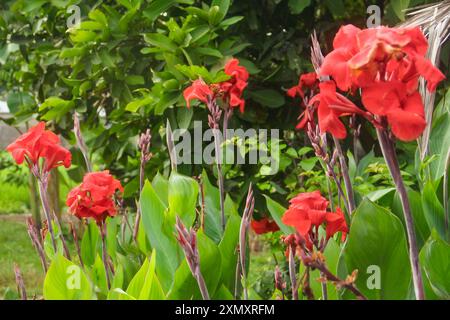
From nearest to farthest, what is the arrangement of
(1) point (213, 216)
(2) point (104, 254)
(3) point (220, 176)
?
(2) point (104, 254)
(3) point (220, 176)
(1) point (213, 216)

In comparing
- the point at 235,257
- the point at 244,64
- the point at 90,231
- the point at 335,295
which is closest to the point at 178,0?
the point at 244,64

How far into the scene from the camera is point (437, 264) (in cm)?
147

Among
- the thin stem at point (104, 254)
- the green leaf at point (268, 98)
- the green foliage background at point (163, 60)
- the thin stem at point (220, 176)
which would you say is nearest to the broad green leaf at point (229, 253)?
the thin stem at point (220, 176)

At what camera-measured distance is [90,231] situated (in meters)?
2.08

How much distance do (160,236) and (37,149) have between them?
36cm

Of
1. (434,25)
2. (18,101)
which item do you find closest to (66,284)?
(434,25)

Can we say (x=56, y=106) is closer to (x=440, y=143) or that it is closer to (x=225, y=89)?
(x=225, y=89)

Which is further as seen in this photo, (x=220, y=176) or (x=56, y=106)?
(x=56, y=106)

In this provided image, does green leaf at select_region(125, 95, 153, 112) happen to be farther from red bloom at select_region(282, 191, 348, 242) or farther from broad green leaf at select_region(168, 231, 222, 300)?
red bloom at select_region(282, 191, 348, 242)

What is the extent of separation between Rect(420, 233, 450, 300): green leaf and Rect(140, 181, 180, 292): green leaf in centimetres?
57

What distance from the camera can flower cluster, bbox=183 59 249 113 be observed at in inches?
81.4

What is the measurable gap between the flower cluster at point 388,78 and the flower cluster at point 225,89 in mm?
855

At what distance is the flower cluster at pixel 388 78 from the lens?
3.58 feet
